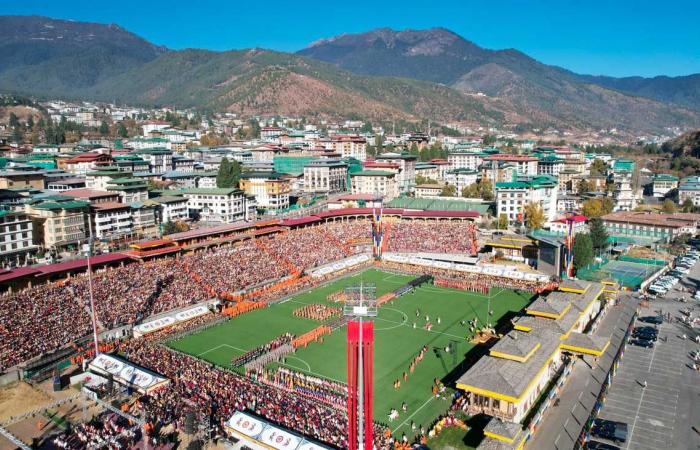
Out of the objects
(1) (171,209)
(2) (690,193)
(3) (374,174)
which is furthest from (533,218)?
(1) (171,209)

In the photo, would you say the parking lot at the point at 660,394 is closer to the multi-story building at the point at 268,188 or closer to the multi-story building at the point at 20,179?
the multi-story building at the point at 268,188

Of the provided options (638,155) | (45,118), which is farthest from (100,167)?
(638,155)

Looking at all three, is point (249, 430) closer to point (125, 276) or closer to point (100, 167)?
point (125, 276)

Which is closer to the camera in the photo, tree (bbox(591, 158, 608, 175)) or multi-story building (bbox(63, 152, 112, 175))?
multi-story building (bbox(63, 152, 112, 175))

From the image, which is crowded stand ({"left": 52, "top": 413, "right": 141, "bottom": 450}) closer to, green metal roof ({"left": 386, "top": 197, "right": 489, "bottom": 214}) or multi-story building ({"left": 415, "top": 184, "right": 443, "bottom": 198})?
green metal roof ({"left": 386, "top": 197, "right": 489, "bottom": 214})

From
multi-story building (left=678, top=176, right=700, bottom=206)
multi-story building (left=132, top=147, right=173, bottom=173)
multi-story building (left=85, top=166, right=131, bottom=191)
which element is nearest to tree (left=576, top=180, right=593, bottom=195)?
multi-story building (left=678, top=176, right=700, bottom=206)

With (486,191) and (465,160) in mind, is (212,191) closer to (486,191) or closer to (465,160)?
(486,191)

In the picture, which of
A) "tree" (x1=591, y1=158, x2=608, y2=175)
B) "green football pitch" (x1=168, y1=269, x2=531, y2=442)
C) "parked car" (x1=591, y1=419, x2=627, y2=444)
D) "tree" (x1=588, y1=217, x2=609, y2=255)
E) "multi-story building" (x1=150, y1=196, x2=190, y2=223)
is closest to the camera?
"parked car" (x1=591, y1=419, x2=627, y2=444)

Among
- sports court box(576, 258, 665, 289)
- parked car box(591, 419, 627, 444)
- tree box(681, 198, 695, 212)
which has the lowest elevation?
parked car box(591, 419, 627, 444)
